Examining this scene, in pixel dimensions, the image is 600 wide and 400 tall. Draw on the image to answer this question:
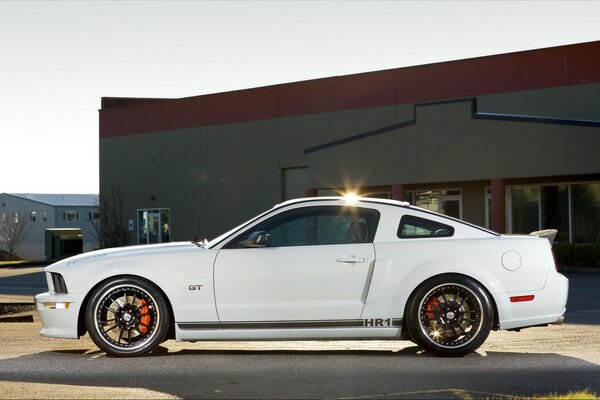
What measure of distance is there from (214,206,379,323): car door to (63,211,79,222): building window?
101452 millimetres

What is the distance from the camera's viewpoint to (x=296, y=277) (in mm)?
10016

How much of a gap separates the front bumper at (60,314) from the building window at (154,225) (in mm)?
42171

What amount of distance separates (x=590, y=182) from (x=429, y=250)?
24.9 meters

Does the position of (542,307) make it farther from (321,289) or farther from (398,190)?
(398,190)

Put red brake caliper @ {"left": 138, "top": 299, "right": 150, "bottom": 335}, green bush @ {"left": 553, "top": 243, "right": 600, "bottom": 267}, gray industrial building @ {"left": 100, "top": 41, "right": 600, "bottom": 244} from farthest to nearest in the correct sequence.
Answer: gray industrial building @ {"left": 100, "top": 41, "right": 600, "bottom": 244}, green bush @ {"left": 553, "top": 243, "right": 600, "bottom": 267}, red brake caliper @ {"left": 138, "top": 299, "right": 150, "bottom": 335}

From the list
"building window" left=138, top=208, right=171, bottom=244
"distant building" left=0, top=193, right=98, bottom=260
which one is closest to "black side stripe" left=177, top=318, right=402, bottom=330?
"building window" left=138, top=208, right=171, bottom=244

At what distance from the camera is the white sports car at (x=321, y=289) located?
991cm

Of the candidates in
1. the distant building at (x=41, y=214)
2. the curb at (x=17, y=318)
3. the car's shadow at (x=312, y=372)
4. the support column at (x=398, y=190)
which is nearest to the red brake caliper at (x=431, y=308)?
the car's shadow at (x=312, y=372)

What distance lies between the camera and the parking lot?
7895mm

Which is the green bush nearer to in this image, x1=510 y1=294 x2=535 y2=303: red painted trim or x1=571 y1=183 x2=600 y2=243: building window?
x1=571 y1=183 x2=600 y2=243: building window

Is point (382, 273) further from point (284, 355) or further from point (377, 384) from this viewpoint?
point (377, 384)

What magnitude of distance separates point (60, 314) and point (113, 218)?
46.3 m

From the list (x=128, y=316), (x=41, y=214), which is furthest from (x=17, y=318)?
(x=41, y=214)

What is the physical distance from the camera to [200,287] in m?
10.1
